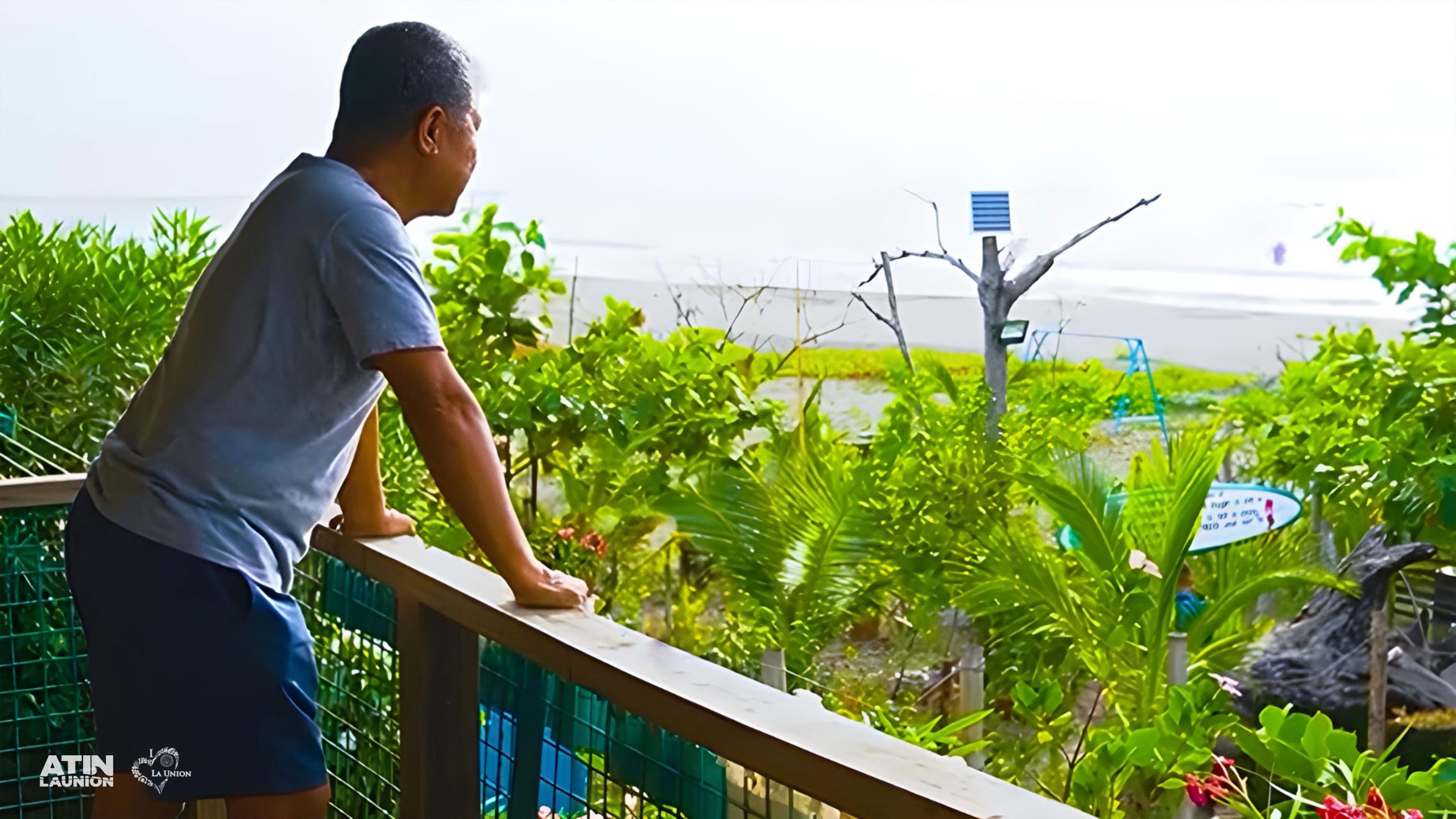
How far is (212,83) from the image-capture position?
3.18 m

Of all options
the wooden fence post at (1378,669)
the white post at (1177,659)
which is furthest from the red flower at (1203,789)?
the wooden fence post at (1378,669)

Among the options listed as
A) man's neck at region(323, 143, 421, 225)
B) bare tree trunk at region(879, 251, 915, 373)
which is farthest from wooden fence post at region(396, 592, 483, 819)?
bare tree trunk at region(879, 251, 915, 373)

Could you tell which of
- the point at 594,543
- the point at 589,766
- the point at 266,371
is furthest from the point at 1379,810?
the point at 594,543

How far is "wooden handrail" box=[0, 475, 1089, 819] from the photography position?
0.71m

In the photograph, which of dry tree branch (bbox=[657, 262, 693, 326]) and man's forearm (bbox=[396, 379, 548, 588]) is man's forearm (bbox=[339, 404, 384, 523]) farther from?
dry tree branch (bbox=[657, 262, 693, 326])

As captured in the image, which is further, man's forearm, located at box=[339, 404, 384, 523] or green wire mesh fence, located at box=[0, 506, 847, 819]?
man's forearm, located at box=[339, 404, 384, 523]

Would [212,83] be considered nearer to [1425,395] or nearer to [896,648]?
[896,648]

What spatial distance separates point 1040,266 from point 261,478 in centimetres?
194

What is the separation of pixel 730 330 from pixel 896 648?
83cm

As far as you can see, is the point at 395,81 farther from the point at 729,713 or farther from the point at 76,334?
the point at 76,334

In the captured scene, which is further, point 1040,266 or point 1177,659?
point 1040,266

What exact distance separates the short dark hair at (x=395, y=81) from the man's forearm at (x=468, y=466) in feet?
0.87

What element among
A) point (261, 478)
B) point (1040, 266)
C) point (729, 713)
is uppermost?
point (1040, 266)

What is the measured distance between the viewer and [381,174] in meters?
1.14
